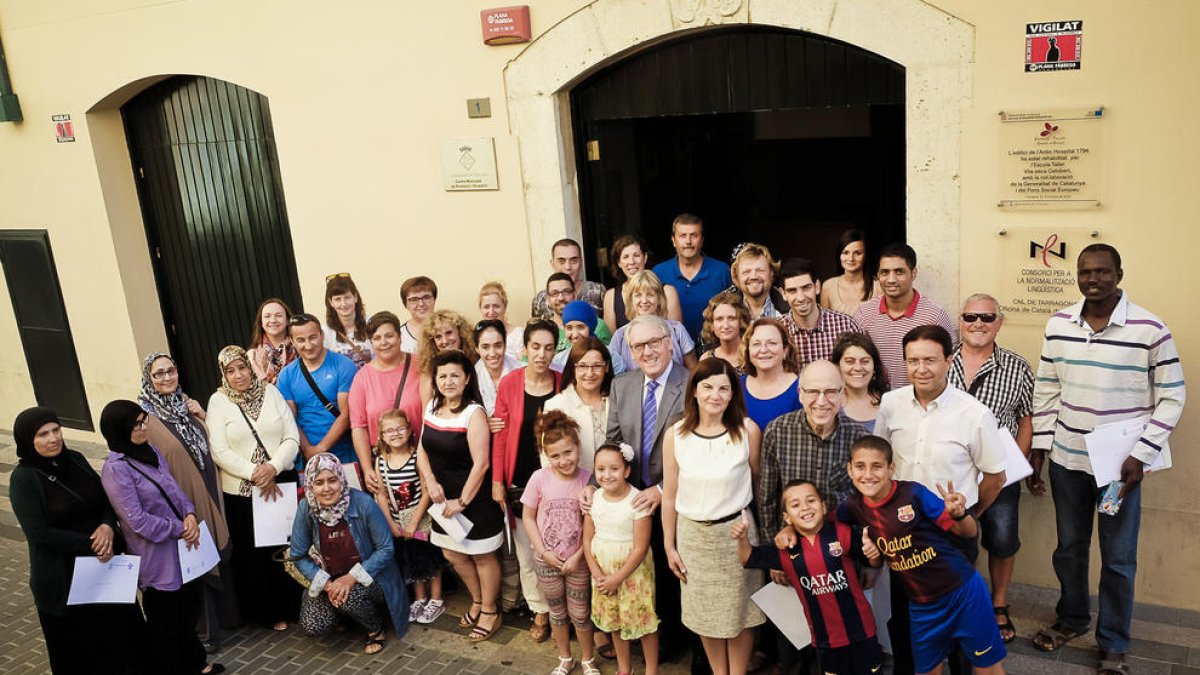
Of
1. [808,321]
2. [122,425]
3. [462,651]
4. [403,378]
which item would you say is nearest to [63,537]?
[122,425]

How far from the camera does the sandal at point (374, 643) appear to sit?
5871 mm

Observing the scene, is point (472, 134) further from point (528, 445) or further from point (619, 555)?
point (619, 555)

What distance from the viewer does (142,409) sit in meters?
5.45

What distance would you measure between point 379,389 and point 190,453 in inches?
45.4

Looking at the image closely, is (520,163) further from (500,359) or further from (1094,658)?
(1094,658)

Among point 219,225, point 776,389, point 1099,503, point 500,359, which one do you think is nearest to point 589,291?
point 500,359

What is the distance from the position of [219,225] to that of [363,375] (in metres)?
3.86

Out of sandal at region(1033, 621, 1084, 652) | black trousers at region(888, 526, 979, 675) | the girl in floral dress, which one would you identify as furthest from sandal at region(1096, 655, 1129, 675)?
the girl in floral dress

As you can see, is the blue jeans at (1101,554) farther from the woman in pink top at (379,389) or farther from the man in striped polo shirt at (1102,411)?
the woman in pink top at (379,389)

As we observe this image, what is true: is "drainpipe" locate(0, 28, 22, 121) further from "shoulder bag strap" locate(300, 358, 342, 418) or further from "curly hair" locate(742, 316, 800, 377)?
"curly hair" locate(742, 316, 800, 377)

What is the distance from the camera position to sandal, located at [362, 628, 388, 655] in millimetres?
5871

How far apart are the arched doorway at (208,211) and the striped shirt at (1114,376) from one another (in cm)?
640

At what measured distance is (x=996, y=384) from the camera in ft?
16.3

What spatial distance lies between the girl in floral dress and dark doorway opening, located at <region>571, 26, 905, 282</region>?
278 cm
